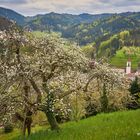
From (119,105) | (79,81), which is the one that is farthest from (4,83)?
(119,105)

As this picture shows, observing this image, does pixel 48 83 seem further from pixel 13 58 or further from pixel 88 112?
pixel 88 112

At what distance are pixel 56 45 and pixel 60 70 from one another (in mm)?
1390

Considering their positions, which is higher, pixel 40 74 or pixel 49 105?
pixel 40 74

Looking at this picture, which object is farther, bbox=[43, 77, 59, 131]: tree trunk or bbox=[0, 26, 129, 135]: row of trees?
bbox=[43, 77, 59, 131]: tree trunk

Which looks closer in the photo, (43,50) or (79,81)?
(43,50)

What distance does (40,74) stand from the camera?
1959cm

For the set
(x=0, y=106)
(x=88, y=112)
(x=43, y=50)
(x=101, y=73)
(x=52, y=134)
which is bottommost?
(x=88, y=112)

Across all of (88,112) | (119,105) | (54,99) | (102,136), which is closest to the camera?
(102,136)

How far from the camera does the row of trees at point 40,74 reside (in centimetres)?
1819

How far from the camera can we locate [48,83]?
1967cm

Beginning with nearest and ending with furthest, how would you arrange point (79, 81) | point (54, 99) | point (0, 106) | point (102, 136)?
point (102, 136) < point (0, 106) < point (54, 99) < point (79, 81)

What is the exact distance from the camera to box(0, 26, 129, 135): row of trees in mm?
18188

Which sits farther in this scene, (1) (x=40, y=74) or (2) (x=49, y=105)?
(1) (x=40, y=74)

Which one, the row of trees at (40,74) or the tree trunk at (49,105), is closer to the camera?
the row of trees at (40,74)
